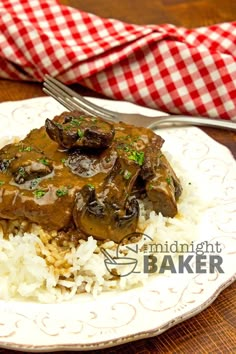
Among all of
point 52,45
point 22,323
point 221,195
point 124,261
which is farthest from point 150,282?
point 52,45

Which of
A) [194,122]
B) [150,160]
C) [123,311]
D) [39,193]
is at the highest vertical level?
[39,193]

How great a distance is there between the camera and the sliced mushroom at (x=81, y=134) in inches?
168

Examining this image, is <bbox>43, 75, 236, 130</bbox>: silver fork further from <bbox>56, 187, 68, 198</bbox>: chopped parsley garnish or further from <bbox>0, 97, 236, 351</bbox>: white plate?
<bbox>56, 187, 68, 198</bbox>: chopped parsley garnish

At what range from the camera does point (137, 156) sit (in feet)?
14.3

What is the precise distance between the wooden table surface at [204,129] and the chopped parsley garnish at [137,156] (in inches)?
38.6

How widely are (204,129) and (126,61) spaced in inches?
41.4

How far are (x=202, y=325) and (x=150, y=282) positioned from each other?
40cm

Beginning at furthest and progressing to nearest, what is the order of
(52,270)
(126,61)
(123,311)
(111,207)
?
(126,61)
(111,207)
(52,270)
(123,311)

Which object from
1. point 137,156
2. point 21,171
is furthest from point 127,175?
point 21,171

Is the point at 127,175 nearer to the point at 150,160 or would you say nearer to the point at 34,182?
the point at 150,160

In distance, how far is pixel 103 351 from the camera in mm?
3793

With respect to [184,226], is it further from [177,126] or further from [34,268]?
[177,126]

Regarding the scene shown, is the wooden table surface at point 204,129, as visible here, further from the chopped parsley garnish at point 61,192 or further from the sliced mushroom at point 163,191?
the chopped parsley garnish at point 61,192


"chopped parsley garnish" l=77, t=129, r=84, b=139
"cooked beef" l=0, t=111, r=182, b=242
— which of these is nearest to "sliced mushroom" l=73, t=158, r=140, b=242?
"cooked beef" l=0, t=111, r=182, b=242
